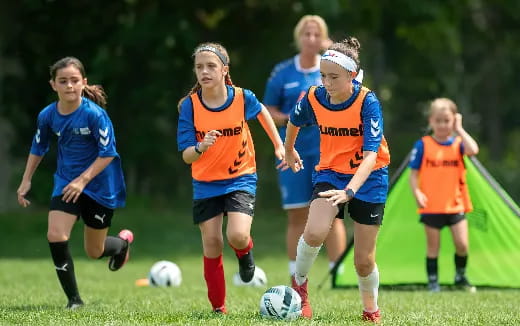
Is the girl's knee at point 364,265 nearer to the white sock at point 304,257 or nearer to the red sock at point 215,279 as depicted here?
the white sock at point 304,257

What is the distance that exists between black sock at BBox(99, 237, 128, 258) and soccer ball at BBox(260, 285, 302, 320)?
2496mm

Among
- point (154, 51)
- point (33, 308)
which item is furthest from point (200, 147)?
point (154, 51)

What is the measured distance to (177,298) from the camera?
909 cm

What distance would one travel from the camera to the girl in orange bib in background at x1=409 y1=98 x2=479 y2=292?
1038 cm

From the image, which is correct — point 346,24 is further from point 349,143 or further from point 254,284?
point 349,143

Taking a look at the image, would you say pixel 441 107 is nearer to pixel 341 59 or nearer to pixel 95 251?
pixel 341 59

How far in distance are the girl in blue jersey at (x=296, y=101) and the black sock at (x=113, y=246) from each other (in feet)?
5.32

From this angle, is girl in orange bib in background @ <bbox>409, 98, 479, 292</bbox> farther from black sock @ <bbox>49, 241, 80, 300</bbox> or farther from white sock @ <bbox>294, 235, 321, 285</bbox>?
black sock @ <bbox>49, 241, 80, 300</bbox>

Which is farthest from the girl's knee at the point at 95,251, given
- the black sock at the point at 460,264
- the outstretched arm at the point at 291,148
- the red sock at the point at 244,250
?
the black sock at the point at 460,264

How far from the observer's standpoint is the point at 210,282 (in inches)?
287

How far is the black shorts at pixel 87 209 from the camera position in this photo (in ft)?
25.8

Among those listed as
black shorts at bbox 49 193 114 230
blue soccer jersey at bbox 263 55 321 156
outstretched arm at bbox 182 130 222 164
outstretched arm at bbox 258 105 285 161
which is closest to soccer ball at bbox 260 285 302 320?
outstretched arm at bbox 182 130 222 164

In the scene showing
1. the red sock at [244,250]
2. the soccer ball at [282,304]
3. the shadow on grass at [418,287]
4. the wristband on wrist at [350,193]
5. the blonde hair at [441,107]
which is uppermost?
the blonde hair at [441,107]

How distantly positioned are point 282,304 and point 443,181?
4257mm
